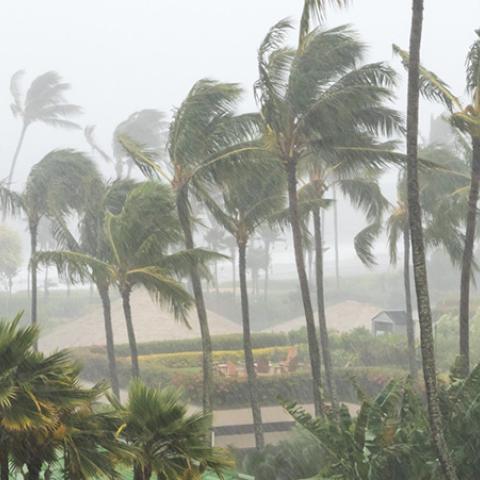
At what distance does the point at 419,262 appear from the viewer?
38.2ft

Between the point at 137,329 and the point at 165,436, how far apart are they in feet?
130

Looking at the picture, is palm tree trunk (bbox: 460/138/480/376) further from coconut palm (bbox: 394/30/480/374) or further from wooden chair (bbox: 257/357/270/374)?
wooden chair (bbox: 257/357/270/374)

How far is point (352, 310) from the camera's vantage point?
5497 centimetres

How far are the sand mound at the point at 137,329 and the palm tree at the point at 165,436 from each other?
3600 centimetres

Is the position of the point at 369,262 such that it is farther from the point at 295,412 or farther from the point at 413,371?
the point at 295,412

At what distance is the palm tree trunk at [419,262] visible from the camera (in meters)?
11.1

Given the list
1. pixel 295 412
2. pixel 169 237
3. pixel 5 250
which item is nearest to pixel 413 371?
pixel 169 237

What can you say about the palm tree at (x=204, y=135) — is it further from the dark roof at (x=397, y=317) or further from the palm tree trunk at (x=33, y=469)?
the dark roof at (x=397, y=317)

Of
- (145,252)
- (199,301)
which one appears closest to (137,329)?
(199,301)

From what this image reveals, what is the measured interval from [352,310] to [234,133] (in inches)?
1466

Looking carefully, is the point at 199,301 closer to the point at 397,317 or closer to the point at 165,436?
the point at 165,436

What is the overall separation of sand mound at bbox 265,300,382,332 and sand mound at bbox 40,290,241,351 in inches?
228

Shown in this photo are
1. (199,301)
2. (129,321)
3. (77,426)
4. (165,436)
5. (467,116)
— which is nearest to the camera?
(77,426)

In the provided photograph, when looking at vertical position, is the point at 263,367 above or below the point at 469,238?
below
